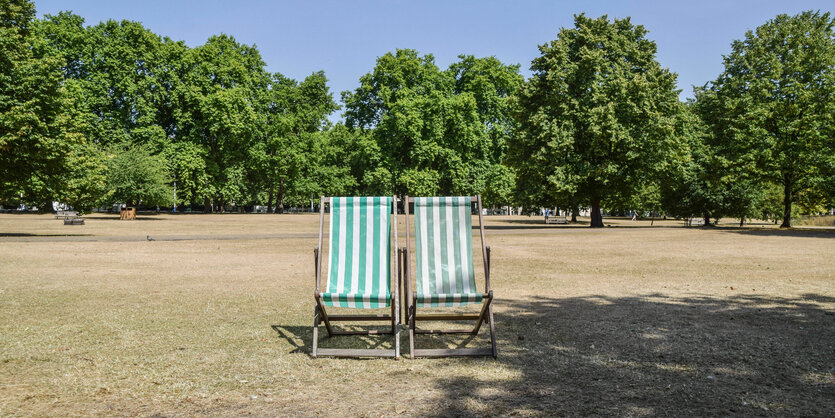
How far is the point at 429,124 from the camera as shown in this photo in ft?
152

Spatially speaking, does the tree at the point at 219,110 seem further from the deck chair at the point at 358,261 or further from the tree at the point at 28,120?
the deck chair at the point at 358,261

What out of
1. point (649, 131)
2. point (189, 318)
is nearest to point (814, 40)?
point (649, 131)

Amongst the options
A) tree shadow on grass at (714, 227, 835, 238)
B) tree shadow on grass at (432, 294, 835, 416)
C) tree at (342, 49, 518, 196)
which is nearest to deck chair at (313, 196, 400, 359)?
tree shadow on grass at (432, 294, 835, 416)

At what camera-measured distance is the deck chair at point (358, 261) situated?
206 inches

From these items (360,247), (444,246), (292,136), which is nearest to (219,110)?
(292,136)

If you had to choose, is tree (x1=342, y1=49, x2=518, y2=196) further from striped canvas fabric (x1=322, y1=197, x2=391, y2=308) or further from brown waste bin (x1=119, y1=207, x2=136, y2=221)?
striped canvas fabric (x1=322, y1=197, x2=391, y2=308)

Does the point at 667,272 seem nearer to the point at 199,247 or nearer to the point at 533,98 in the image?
the point at 199,247

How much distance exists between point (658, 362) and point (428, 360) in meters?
2.15

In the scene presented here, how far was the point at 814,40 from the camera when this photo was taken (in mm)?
34094

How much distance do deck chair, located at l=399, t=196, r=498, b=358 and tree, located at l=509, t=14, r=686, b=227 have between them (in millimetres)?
25775

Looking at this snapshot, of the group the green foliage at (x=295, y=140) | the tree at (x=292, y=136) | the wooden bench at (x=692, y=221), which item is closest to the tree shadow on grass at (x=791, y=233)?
the wooden bench at (x=692, y=221)

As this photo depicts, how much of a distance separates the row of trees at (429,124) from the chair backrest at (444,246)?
797 inches

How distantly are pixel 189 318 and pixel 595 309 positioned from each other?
18.1ft

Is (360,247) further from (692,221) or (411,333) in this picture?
(692,221)
